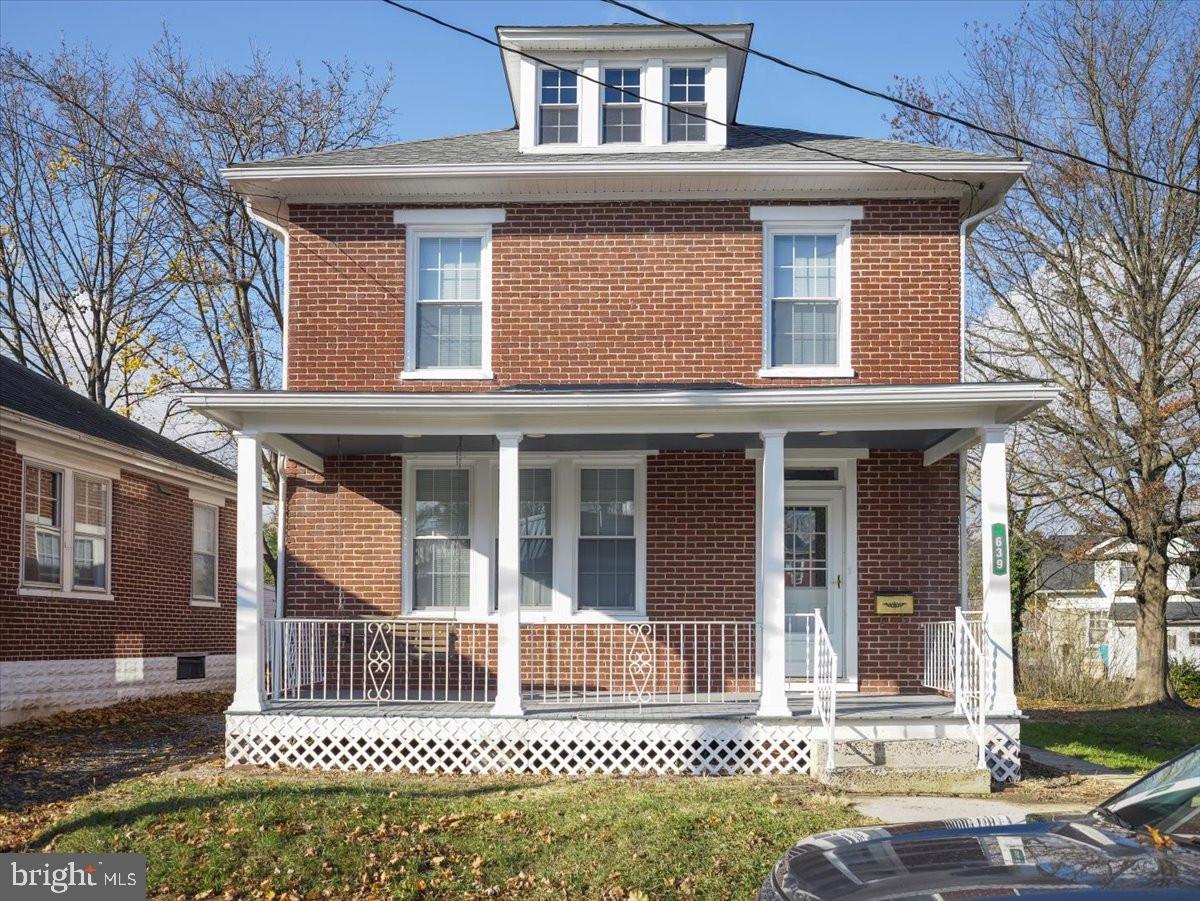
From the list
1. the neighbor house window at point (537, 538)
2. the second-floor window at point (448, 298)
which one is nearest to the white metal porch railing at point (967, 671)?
the neighbor house window at point (537, 538)

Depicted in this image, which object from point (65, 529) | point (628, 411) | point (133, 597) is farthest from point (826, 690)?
point (133, 597)

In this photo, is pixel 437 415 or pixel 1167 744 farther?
pixel 1167 744

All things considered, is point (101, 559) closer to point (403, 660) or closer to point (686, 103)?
point (403, 660)

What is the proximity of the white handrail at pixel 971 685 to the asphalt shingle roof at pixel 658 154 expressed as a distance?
5319 mm

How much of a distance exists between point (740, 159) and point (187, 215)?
18.1 metres

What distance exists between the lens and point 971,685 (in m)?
11.8

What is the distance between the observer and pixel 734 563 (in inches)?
557

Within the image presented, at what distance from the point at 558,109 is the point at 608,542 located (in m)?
5.20

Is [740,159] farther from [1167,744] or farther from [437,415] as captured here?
[1167,744]

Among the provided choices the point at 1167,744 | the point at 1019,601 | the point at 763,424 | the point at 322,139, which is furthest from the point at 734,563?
the point at 322,139

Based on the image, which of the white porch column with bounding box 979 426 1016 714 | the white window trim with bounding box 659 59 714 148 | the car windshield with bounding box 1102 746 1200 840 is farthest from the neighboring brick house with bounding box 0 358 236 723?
the car windshield with bounding box 1102 746 1200 840

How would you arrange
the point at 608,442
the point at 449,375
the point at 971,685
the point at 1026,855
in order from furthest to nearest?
the point at 449,375
the point at 608,442
the point at 971,685
the point at 1026,855

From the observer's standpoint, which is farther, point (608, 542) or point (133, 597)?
point (133, 597)

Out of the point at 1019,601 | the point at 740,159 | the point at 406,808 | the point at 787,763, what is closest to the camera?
the point at 406,808
